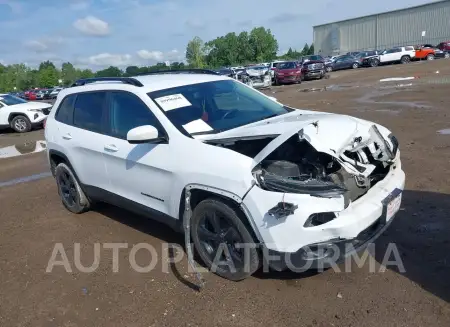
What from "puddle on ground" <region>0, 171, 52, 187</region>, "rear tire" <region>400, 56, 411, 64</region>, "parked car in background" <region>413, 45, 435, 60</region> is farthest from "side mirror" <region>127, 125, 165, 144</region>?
"parked car in background" <region>413, 45, 435, 60</region>

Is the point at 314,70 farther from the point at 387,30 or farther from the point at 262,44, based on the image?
the point at 262,44

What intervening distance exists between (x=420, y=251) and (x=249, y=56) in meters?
109

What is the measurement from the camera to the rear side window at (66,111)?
5468mm

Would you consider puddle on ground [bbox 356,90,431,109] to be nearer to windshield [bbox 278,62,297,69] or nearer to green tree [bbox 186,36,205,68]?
windshield [bbox 278,62,297,69]

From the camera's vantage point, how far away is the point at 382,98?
1516cm

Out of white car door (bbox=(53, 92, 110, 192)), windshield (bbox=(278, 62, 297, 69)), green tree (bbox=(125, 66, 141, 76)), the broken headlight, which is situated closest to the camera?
the broken headlight

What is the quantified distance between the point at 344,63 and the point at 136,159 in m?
39.7

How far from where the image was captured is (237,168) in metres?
3.32

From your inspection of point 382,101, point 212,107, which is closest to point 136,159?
point 212,107

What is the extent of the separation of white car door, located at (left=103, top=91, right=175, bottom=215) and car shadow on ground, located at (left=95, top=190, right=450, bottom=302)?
67cm

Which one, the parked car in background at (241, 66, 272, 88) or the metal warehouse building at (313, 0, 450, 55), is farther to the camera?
the metal warehouse building at (313, 0, 450, 55)

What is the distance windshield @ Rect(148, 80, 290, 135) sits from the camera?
4075mm

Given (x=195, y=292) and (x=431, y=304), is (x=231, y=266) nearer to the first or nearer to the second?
(x=195, y=292)

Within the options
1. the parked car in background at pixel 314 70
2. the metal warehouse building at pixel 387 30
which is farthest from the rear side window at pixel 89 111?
the metal warehouse building at pixel 387 30
